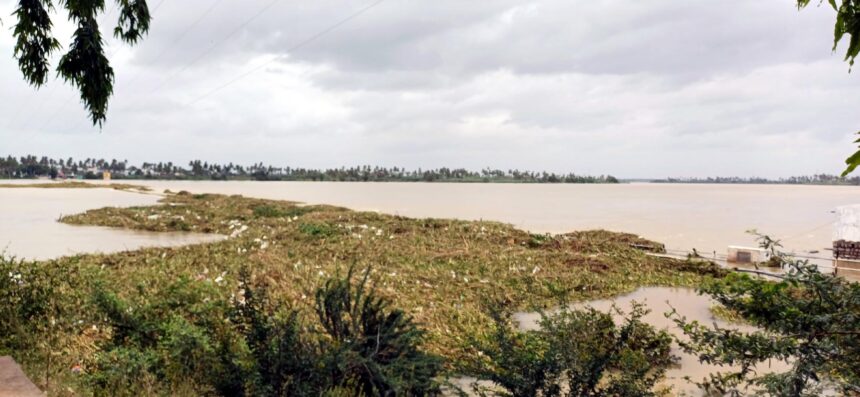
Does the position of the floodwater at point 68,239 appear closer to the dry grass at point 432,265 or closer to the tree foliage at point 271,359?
the dry grass at point 432,265

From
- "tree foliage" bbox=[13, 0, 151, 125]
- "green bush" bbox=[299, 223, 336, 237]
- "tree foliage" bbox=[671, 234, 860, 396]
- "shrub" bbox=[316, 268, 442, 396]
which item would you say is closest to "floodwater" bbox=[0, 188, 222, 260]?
"green bush" bbox=[299, 223, 336, 237]

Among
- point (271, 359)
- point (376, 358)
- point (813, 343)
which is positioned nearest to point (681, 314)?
point (813, 343)

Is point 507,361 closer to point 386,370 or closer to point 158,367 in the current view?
point 386,370

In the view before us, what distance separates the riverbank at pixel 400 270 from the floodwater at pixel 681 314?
1.48ft

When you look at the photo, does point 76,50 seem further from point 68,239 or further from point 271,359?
point 68,239

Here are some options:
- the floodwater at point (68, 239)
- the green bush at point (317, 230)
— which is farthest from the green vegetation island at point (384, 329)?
the floodwater at point (68, 239)

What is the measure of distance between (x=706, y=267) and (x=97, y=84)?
16632 millimetres

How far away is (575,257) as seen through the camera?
16141mm

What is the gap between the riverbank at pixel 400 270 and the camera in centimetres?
774

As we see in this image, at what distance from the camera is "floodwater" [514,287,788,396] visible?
729 centimetres

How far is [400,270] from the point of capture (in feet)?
43.8

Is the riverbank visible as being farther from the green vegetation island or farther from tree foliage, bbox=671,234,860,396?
tree foliage, bbox=671,234,860,396

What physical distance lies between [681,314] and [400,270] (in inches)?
267

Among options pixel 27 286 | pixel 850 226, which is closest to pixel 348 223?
pixel 27 286
